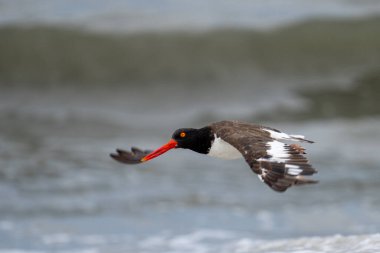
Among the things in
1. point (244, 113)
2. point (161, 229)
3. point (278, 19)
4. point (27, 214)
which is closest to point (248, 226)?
point (161, 229)

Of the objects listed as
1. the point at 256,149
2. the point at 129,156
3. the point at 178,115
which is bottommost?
the point at 256,149

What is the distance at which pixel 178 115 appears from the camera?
1428cm

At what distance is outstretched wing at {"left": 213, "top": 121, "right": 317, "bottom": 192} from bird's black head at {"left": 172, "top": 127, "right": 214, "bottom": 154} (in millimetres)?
101

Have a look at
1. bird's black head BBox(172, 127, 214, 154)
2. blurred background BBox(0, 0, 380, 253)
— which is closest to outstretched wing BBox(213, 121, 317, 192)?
bird's black head BBox(172, 127, 214, 154)

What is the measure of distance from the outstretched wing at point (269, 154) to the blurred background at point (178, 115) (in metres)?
1.21

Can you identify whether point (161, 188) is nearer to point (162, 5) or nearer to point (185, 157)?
point (185, 157)

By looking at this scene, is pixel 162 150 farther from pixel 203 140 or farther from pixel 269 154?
pixel 269 154

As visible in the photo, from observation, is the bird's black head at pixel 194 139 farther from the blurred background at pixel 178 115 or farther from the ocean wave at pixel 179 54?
the ocean wave at pixel 179 54

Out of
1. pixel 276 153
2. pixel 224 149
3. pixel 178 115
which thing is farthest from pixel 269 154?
pixel 178 115

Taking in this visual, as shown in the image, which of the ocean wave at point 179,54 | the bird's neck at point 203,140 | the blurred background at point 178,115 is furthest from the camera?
the ocean wave at point 179,54

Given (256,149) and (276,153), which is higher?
(256,149)

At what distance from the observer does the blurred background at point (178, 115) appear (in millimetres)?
10062

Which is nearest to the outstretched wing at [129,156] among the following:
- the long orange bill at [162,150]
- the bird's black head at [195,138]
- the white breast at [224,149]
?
the long orange bill at [162,150]

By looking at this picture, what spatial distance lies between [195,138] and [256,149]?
1.16 metres
